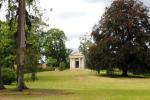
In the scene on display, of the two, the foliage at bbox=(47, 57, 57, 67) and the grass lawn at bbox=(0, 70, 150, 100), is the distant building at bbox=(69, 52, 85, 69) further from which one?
the grass lawn at bbox=(0, 70, 150, 100)

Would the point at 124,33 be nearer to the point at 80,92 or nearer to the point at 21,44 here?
the point at 21,44

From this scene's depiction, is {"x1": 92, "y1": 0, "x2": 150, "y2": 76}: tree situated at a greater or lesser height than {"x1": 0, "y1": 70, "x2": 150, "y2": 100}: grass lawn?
greater

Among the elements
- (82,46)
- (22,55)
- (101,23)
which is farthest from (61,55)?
(22,55)

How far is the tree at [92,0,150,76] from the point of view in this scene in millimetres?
76500

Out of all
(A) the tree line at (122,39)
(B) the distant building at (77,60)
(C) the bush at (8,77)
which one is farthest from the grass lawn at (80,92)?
(B) the distant building at (77,60)

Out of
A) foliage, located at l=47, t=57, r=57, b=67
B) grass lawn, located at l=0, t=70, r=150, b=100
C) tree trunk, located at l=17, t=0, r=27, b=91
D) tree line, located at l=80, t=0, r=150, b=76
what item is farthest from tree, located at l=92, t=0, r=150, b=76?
foliage, located at l=47, t=57, r=57, b=67

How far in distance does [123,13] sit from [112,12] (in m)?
2.13

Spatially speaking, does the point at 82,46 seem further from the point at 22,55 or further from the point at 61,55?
the point at 22,55

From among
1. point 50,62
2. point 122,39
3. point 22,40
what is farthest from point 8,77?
point 50,62

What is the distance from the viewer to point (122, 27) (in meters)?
78.1

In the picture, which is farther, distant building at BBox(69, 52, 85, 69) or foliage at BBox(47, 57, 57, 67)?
distant building at BBox(69, 52, 85, 69)

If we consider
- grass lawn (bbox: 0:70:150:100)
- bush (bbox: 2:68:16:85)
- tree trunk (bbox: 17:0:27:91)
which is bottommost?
grass lawn (bbox: 0:70:150:100)

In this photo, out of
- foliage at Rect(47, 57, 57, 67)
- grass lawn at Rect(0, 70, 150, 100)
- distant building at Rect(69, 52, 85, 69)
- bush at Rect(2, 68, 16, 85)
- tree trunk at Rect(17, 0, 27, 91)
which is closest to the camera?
grass lawn at Rect(0, 70, 150, 100)

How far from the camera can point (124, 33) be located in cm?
7881
